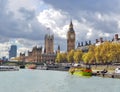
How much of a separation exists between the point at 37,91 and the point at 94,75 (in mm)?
51582

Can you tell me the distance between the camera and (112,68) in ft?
444

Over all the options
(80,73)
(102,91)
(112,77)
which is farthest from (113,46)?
(102,91)

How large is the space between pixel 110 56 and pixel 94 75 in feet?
125

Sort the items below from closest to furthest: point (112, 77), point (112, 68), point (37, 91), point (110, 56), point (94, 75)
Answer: point (37, 91) < point (112, 77) < point (94, 75) < point (112, 68) < point (110, 56)

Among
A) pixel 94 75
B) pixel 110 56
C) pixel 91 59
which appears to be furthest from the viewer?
pixel 91 59

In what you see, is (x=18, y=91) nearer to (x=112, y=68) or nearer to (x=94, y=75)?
(x=94, y=75)

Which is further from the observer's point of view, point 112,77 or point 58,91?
point 112,77

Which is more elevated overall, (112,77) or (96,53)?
(96,53)

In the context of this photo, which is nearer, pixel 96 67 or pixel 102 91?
pixel 102 91

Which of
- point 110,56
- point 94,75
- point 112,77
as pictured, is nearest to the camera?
point 112,77

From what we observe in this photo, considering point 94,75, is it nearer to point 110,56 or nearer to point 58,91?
point 110,56

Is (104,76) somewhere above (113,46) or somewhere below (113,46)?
below

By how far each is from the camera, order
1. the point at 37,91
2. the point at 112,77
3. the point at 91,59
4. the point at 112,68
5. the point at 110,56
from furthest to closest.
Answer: the point at 91,59 → the point at 110,56 → the point at 112,68 → the point at 112,77 → the point at 37,91

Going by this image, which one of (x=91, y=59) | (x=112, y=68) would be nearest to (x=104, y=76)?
(x=112, y=68)
